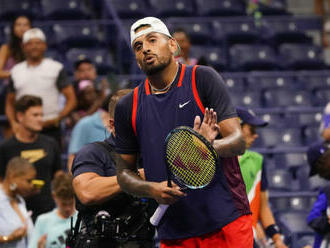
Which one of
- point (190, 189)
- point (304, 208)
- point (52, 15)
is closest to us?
point (190, 189)

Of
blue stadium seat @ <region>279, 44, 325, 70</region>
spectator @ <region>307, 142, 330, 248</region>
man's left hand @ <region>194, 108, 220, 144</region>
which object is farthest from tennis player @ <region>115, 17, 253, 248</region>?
blue stadium seat @ <region>279, 44, 325, 70</region>

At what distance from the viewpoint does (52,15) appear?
40.9 feet

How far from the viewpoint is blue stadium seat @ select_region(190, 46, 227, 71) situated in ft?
38.5

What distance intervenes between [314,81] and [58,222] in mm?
6454

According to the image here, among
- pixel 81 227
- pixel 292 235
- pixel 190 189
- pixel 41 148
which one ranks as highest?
pixel 190 189

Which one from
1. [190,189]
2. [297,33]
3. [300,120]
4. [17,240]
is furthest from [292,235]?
[297,33]

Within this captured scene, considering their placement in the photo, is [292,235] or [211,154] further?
[292,235]

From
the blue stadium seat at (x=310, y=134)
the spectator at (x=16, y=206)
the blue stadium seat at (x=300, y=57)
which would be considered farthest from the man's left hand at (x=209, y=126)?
the blue stadium seat at (x=300, y=57)

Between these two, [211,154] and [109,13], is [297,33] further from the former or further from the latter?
[211,154]

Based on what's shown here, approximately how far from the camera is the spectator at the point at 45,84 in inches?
327

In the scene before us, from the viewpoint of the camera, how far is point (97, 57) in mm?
11500

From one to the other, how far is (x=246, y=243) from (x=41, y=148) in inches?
156

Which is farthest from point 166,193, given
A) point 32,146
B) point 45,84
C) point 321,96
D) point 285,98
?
point 321,96

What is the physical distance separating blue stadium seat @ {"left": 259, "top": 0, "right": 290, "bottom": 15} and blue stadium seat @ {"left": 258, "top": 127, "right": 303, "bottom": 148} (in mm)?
3994
